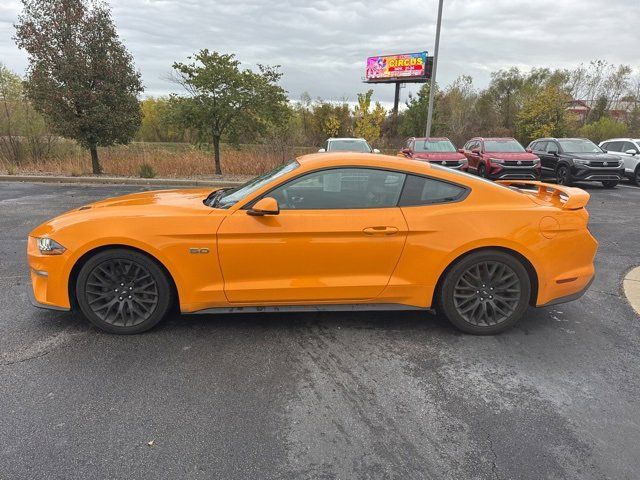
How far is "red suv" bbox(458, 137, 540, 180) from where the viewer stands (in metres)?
14.1

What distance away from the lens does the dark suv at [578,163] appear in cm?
1412

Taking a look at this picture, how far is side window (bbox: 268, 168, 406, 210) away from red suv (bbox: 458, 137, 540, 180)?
11700mm

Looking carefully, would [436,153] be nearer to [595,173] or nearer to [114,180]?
[595,173]

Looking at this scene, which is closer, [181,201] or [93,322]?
[93,322]

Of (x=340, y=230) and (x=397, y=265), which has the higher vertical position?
(x=340, y=230)

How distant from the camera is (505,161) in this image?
1412cm

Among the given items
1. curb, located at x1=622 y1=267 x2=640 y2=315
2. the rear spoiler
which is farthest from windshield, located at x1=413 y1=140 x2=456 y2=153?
the rear spoiler

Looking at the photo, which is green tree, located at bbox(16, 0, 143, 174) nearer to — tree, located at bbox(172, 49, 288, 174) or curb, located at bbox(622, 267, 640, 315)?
tree, located at bbox(172, 49, 288, 174)

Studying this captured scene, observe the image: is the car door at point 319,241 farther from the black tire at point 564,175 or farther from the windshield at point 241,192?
the black tire at point 564,175

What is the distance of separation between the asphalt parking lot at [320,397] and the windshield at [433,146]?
1120cm

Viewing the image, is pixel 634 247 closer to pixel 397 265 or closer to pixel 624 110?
pixel 397 265

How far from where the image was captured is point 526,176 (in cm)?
1422

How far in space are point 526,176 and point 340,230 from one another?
1286cm

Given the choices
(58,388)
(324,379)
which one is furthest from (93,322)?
(324,379)
